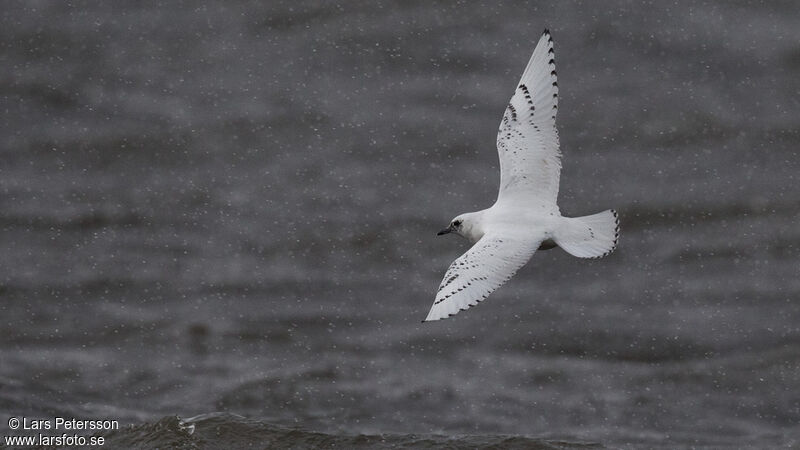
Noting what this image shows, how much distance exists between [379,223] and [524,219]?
2977 mm

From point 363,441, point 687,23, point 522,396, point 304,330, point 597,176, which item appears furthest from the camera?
point 687,23

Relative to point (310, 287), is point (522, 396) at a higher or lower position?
lower

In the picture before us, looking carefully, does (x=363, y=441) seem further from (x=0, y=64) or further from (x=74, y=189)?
(x=0, y=64)

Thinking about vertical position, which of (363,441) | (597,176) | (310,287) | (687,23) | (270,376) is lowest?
(363,441)

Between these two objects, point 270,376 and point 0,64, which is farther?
point 0,64

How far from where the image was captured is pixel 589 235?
773 cm

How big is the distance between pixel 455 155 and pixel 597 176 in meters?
1.15

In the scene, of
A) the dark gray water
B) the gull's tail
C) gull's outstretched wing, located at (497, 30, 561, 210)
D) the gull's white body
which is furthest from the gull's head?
the dark gray water

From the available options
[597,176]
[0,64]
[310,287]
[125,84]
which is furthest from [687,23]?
[0,64]

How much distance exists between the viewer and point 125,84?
11.8 m

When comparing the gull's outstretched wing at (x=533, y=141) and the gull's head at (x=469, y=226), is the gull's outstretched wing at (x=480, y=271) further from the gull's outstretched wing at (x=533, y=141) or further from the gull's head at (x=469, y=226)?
the gull's outstretched wing at (x=533, y=141)

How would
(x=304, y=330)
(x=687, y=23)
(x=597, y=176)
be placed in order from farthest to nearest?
(x=687, y=23) → (x=597, y=176) → (x=304, y=330)

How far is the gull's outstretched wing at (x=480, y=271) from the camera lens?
725 cm

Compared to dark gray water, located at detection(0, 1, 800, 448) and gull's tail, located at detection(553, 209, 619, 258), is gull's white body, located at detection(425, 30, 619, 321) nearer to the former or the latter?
gull's tail, located at detection(553, 209, 619, 258)
